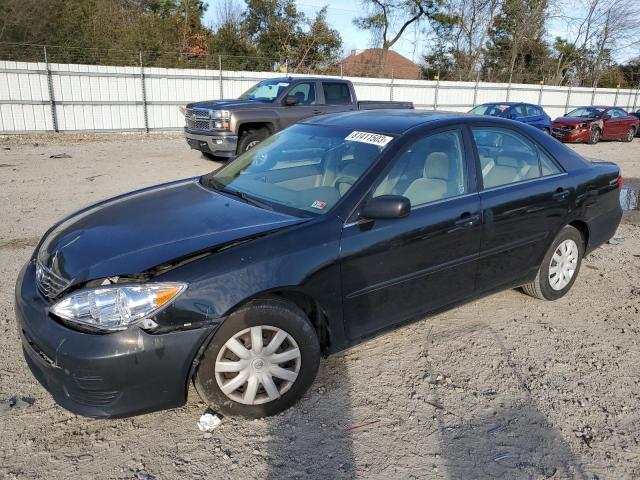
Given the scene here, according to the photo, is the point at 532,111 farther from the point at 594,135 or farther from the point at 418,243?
the point at 418,243

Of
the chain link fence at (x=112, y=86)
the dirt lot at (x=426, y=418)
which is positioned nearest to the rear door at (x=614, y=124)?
the chain link fence at (x=112, y=86)

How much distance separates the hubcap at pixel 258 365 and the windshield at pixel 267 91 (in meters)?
9.20

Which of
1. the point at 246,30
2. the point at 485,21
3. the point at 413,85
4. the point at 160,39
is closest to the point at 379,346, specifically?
the point at 413,85

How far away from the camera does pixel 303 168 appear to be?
370 cm

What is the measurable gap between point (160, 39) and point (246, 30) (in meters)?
7.27

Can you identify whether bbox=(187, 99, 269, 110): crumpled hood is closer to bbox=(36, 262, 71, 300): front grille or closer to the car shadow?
bbox=(36, 262, 71, 300): front grille

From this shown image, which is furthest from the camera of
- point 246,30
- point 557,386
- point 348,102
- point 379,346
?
point 246,30

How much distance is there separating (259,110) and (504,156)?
24.6 feet

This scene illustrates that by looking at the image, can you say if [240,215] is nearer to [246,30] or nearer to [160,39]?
[160,39]

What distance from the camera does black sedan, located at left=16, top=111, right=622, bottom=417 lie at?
246 cm

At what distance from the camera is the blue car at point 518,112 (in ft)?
52.5

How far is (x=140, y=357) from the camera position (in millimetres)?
2404

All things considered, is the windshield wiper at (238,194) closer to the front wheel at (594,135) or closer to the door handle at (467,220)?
the door handle at (467,220)

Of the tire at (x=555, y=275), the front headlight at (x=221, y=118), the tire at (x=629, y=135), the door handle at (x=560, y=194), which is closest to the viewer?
the door handle at (x=560, y=194)
